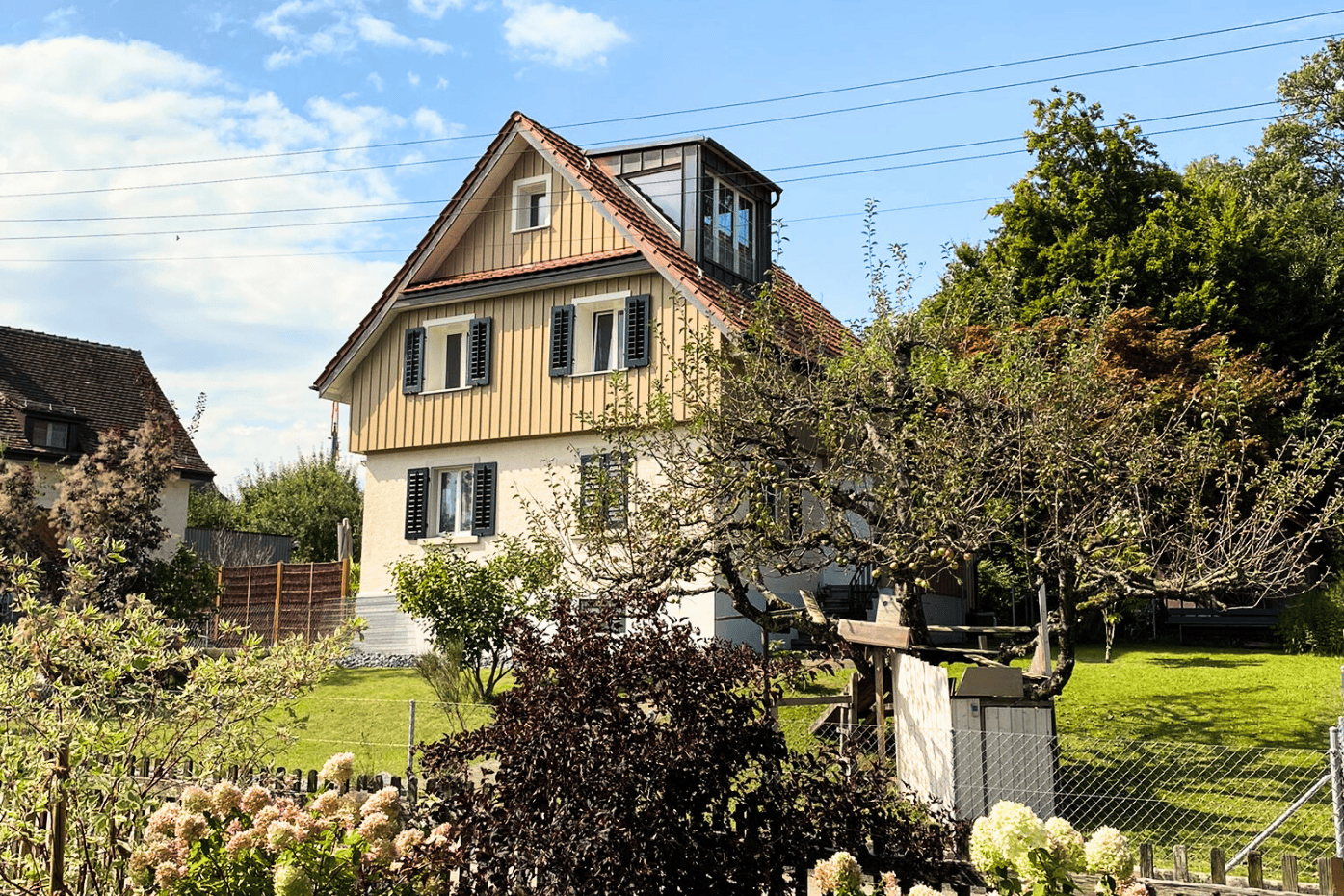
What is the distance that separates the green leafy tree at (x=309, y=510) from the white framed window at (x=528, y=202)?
→ 23042 millimetres

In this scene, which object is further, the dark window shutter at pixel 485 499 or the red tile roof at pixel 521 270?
the dark window shutter at pixel 485 499

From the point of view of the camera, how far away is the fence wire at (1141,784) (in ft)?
30.4

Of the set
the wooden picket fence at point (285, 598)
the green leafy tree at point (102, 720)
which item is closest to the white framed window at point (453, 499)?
the wooden picket fence at point (285, 598)

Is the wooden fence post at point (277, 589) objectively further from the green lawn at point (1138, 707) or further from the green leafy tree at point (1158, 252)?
the green leafy tree at point (1158, 252)

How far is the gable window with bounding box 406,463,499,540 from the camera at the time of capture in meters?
23.4

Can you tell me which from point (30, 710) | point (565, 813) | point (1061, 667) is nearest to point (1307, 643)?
point (1061, 667)

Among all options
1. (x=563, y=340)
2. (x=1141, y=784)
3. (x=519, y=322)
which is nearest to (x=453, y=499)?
(x=519, y=322)

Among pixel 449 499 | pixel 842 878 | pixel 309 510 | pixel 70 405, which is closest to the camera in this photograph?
pixel 842 878

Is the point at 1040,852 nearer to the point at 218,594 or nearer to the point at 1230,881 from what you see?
the point at 1230,881

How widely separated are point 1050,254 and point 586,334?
33.5 feet

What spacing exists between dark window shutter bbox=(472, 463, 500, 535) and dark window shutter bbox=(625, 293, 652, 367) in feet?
12.4

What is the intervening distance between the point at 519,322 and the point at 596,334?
1.74m

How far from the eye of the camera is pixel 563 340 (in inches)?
890

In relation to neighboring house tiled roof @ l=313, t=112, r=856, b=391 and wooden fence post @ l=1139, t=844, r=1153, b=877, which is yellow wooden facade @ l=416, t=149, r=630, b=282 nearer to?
neighboring house tiled roof @ l=313, t=112, r=856, b=391
